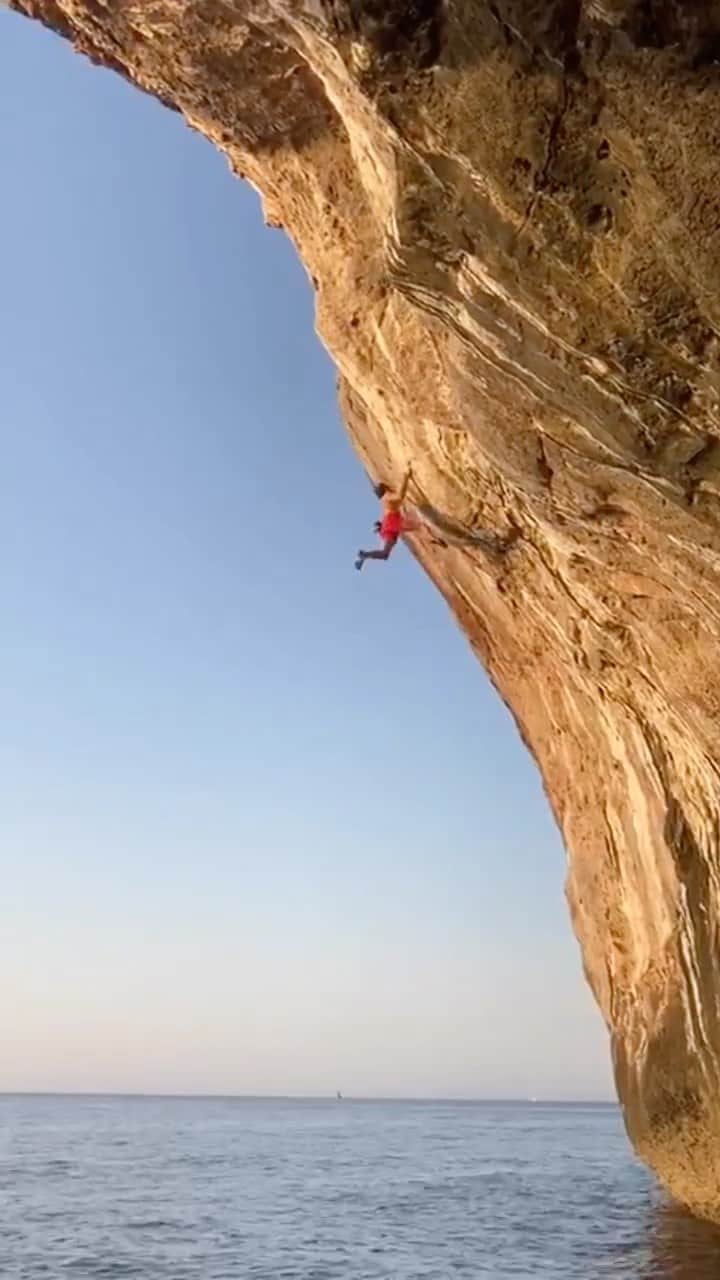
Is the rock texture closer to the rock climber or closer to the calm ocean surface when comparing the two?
the rock climber

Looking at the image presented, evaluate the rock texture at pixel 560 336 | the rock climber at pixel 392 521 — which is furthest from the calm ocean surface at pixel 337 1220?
the rock climber at pixel 392 521

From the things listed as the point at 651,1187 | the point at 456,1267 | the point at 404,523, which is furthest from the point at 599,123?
the point at 651,1187

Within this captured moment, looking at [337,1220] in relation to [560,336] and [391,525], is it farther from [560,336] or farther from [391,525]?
[560,336]

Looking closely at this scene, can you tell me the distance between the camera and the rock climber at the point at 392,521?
1259cm

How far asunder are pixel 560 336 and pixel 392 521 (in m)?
5.74

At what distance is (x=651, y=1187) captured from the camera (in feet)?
86.2

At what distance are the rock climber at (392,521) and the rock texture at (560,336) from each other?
0.48 m

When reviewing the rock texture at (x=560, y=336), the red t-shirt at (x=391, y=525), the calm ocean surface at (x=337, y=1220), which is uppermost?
the red t-shirt at (x=391, y=525)

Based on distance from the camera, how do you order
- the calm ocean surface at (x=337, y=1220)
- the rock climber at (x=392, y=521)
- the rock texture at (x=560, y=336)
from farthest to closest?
the calm ocean surface at (x=337, y=1220) < the rock climber at (x=392, y=521) < the rock texture at (x=560, y=336)

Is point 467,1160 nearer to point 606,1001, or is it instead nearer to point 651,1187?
point 651,1187

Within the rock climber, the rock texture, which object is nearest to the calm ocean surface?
the rock texture

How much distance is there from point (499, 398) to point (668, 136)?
2.76m

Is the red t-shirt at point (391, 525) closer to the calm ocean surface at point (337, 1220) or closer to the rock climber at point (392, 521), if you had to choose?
the rock climber at point (392, 521)

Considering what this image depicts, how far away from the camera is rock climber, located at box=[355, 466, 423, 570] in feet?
41.3
